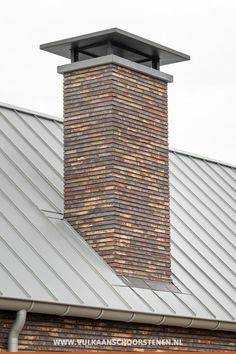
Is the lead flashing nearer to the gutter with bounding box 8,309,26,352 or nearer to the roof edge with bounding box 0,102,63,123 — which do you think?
the roof edge with bounding box 0,102,63,123

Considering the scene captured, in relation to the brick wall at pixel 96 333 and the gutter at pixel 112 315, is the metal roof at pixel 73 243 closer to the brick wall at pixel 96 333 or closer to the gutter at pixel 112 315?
the gutter at pixel 112 315

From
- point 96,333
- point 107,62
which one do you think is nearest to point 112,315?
point 96,333

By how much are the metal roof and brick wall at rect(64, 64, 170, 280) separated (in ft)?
1.31

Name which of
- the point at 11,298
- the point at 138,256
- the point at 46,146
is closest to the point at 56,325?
the point at 11,298

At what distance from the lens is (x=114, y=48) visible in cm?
2022

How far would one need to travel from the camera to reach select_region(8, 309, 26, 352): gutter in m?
15.5

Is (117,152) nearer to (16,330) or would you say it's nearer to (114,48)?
(114,48)

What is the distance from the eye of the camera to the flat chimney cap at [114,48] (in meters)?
19.8

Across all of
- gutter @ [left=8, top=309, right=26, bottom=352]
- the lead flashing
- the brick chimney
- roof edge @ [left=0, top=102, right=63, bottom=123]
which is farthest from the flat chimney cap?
gutter @ [left=8, top=309, right=26, bottom=352]

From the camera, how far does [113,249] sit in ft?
61.0

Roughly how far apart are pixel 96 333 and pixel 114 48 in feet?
18.2

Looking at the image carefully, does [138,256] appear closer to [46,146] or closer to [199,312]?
[199,312]

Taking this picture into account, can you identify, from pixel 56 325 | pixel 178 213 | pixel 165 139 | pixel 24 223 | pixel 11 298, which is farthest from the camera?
pixel 178 213

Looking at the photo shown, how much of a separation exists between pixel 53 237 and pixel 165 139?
11.5 ft
